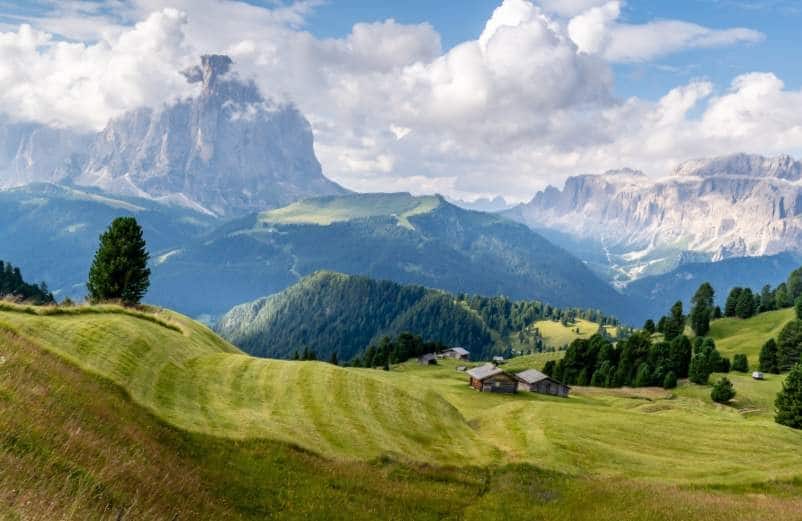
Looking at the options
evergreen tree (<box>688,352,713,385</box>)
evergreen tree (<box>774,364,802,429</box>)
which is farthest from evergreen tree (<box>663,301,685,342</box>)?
evergreen tree (<box>774,364,802,429</box>)

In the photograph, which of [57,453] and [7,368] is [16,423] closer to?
[57,453]

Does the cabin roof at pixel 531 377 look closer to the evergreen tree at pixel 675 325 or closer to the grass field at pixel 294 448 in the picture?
the grass field at pixel 294 448

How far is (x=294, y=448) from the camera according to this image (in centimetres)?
3725

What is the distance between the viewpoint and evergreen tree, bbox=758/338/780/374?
154 metres

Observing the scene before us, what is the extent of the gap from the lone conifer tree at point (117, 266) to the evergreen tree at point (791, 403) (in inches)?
4057

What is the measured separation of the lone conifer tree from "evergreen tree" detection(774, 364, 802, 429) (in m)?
103

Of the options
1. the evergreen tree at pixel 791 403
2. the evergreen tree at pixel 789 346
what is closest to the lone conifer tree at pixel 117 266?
the evergreen tree at pixel 791 403

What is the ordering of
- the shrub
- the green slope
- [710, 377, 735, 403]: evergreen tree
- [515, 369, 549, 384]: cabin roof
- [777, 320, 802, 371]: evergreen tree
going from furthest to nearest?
[777, 320, 802, 371]: evergreen tree
the shrub
[515, 369, 549, 384]: cabin roof
[710, 377, 735, 403]: evergreen tree
the green slope

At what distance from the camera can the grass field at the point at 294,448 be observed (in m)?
21.1

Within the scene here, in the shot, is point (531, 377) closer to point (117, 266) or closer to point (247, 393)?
point (117, 266)

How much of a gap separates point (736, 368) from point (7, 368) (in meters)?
175

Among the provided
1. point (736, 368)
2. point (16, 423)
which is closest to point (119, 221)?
point (16, 423)

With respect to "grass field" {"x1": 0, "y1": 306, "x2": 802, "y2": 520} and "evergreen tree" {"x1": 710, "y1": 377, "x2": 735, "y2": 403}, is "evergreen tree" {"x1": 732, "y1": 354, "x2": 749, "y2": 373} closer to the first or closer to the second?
"evergreen tree" {"x1": 710, "y1": 377, "x2": 735, "y2": 403}

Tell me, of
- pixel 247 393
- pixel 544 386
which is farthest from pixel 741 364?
→ pixel 247 393
